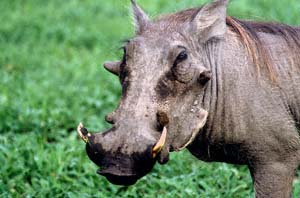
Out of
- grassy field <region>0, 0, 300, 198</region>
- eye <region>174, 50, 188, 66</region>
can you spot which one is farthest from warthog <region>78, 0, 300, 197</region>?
grassy field <region>0, 0, 300, 198</region>

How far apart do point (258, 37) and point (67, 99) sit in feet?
11.8

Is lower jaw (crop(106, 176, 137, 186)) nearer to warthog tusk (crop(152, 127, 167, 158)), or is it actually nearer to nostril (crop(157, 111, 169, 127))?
warthog tusk (crop(152, 127, 167, 158))

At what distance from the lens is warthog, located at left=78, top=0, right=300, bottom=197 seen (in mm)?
3555

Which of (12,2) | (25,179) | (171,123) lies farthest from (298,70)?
(12,2)

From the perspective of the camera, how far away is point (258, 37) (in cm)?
402

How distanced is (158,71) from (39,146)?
254cm

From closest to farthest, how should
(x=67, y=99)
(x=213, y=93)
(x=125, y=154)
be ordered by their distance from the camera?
(x=125, y=154) < (x=213, y=93) < (x=67, y=99)

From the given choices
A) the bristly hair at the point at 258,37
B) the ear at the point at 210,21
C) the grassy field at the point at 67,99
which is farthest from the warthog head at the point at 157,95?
the grassy field at the point at 67,99

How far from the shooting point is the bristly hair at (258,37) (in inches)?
154

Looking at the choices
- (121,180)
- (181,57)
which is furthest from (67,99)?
(121,180)

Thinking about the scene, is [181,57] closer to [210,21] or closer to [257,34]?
[210,21]

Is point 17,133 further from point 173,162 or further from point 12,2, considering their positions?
point 12,2

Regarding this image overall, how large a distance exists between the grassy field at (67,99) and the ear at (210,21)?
616 millimetres

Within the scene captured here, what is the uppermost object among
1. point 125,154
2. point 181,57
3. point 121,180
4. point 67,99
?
point 181,57
